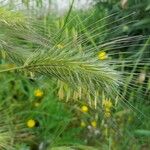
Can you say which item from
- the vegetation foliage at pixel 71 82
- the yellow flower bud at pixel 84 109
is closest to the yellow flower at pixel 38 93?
the vegetation foliage at pixel 71 82

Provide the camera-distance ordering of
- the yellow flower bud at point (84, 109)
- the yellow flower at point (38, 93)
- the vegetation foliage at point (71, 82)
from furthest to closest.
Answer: the yellow flower at point (38, 93), the yellow flower bud at point (84, 109), the vegetation foliage at point (71, 82)

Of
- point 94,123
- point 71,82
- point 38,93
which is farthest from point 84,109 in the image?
point 71,82

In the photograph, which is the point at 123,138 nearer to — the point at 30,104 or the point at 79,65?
the point at 30,104

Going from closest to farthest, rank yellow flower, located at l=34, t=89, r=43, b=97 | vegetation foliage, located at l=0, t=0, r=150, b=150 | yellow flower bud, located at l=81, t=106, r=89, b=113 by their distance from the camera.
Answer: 1. vegetation foliage, located at l=0, t=0, r=150, b=150
2. yellow flower bud, located at l=81, t=106, r=89, b=113
3. yellow flower, located at l=34, t=89, r=43, b=97

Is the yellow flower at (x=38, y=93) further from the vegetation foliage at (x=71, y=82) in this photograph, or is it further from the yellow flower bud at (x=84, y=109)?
the yellow flower bud at (x=84, y=109)

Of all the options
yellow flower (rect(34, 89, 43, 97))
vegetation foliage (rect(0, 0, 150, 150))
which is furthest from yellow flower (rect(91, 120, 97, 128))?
yellow flower (rect(34, 89, 43, 97))

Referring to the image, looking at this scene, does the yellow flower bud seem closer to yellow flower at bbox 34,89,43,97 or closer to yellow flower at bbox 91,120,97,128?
yellow flower at bbox 91,120,97,128

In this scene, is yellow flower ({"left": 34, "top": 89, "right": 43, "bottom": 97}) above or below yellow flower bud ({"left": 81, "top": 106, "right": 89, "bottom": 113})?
Answer: above

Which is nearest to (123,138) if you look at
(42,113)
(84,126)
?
(84,126)

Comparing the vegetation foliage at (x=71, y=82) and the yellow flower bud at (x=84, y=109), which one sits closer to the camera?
the vegetation foliage at (x=71, y=82)

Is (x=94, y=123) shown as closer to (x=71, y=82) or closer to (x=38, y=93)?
(x=38, y=93)

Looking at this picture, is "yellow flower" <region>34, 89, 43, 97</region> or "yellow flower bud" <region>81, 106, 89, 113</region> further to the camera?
"yellow flower" <region>34, 89, 43, 97</region>
